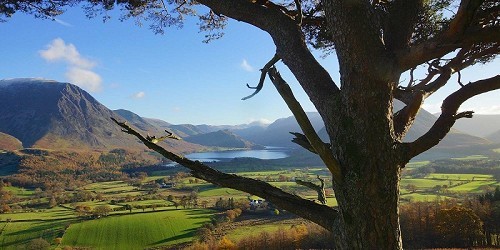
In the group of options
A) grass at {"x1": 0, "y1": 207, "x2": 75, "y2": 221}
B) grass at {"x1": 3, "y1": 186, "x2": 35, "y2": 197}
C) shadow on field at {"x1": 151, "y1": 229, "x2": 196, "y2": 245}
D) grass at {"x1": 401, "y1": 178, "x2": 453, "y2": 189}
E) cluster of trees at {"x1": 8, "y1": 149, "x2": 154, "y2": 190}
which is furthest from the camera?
cluster of trees at {"x1": 8, "y1": 149, "x2": 154, "y2": 190}

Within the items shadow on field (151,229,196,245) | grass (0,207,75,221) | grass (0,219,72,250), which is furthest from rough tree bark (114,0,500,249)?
grass (0,207,75,221)

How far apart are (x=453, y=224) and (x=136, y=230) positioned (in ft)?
148

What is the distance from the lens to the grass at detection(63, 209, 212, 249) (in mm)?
54094

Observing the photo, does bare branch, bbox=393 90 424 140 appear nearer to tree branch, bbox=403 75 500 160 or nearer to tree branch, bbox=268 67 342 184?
tree branch, bbox=403 75 500 160

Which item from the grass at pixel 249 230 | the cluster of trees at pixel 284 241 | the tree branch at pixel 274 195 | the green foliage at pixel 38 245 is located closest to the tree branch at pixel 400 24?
the tree branch at pixel 274 195

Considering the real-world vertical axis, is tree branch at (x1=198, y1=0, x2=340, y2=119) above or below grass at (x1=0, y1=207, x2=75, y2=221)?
above

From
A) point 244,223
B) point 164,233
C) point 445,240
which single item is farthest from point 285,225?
point 445,240

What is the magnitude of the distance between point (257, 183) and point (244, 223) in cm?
6555

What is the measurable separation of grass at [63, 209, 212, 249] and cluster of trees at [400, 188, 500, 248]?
32.4 metres

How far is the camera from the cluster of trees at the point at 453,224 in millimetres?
41031

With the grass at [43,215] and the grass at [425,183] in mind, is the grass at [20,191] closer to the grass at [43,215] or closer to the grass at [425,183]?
the grass at [43,215]

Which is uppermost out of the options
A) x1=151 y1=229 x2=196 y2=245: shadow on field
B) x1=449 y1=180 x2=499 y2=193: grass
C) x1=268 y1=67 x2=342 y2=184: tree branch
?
x1=268 y1=67 x2=342 y2=184: tree branch

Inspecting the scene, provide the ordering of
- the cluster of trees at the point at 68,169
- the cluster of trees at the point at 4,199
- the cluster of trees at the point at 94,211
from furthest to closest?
the cluster of trees at the point at 68,169 → the cluster of trees at the point at 4,199 → the cluster of trees at the point at 94,211

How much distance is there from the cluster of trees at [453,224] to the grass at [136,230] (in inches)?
1274
